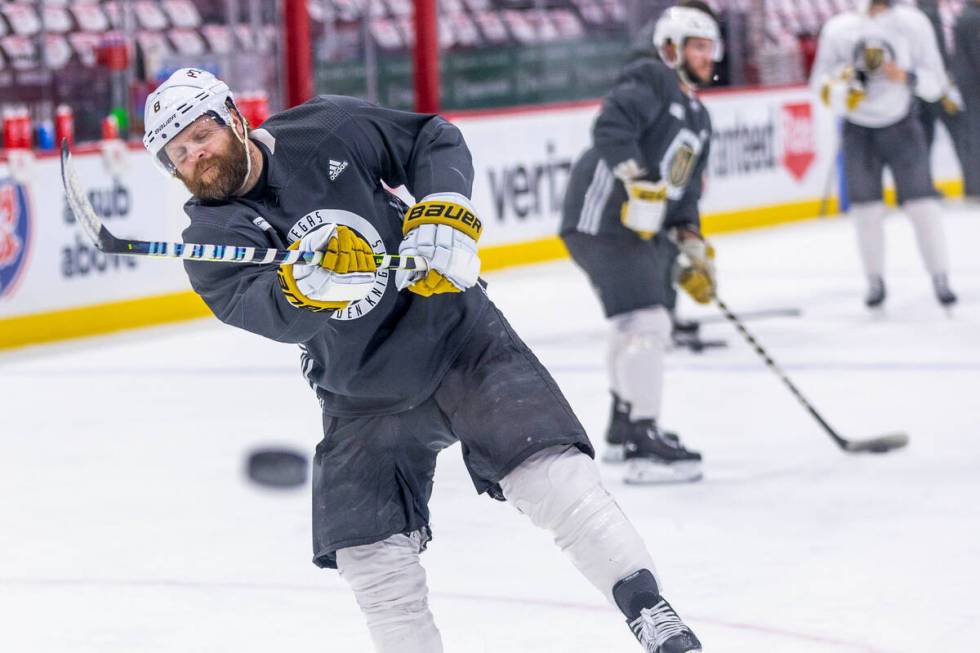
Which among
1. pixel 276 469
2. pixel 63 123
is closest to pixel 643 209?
pixel 276 469

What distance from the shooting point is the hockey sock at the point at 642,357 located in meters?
4.14

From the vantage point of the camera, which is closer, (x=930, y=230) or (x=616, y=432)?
(x=616, y=432)

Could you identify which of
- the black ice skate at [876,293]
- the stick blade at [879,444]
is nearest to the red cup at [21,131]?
the black ice skate at [876,293]

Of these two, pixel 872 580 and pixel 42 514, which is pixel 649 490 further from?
pixel 42 514

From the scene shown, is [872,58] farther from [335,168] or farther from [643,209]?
[335,168]

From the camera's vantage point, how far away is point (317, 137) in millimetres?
2375

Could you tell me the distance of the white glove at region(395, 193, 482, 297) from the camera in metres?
2.25

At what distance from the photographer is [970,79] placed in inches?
402

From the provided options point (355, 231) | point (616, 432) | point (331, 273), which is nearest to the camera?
point (331, 273)

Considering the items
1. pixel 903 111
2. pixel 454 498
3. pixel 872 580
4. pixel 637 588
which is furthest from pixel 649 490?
pixel 903 111

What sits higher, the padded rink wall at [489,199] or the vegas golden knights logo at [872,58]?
the vegas golden knights logo at [872,58]

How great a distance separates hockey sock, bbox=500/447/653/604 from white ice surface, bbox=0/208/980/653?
65 cm

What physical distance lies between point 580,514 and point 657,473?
193 cm

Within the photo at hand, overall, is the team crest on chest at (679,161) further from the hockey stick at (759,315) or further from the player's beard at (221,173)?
the hockey stick at (759,315)
